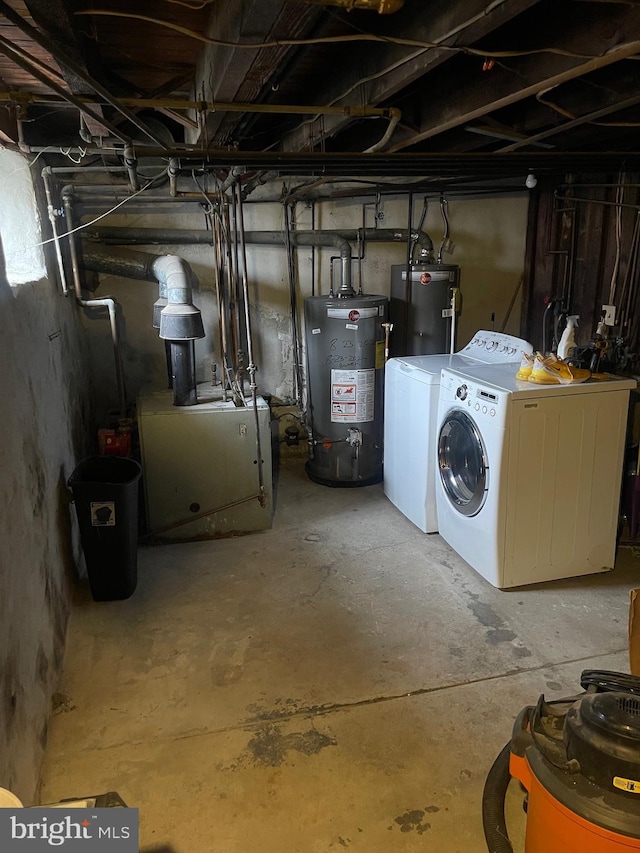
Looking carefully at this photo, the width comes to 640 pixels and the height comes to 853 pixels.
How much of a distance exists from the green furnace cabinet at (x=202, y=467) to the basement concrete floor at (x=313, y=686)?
0.20 meters

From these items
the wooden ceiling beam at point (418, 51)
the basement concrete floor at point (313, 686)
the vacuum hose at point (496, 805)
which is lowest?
the basement concrete floor at point (313, 686)

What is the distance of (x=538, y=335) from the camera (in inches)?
176

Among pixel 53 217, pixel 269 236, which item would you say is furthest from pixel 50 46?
pixel 269 236

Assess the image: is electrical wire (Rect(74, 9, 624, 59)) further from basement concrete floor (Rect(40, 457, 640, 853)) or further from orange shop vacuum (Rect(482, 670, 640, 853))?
basement concrete floor (Rect(40, 457, 640, 853))

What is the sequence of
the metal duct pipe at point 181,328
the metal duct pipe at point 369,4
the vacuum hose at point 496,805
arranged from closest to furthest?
the metal duct pipe at point 369,4, the vacuum hose at point 496,805, the metal duct pipe at point 181,328

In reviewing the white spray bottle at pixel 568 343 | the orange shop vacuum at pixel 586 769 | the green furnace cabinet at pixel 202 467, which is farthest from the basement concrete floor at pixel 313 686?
the white spray bottle at pixel 568 343

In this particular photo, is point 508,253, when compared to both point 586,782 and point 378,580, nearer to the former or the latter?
point 378,580

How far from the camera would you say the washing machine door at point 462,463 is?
288 cm

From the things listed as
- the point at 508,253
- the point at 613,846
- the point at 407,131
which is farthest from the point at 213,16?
the point at 508,253

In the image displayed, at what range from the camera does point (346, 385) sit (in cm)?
399

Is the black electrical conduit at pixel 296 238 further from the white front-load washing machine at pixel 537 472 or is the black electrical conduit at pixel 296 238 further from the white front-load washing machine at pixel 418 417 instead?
the white front-load washing machine at pixel 537 472

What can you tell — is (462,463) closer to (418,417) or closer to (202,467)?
(418,417)

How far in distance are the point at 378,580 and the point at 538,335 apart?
2.45 meters

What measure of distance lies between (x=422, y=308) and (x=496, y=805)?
10.3ft
